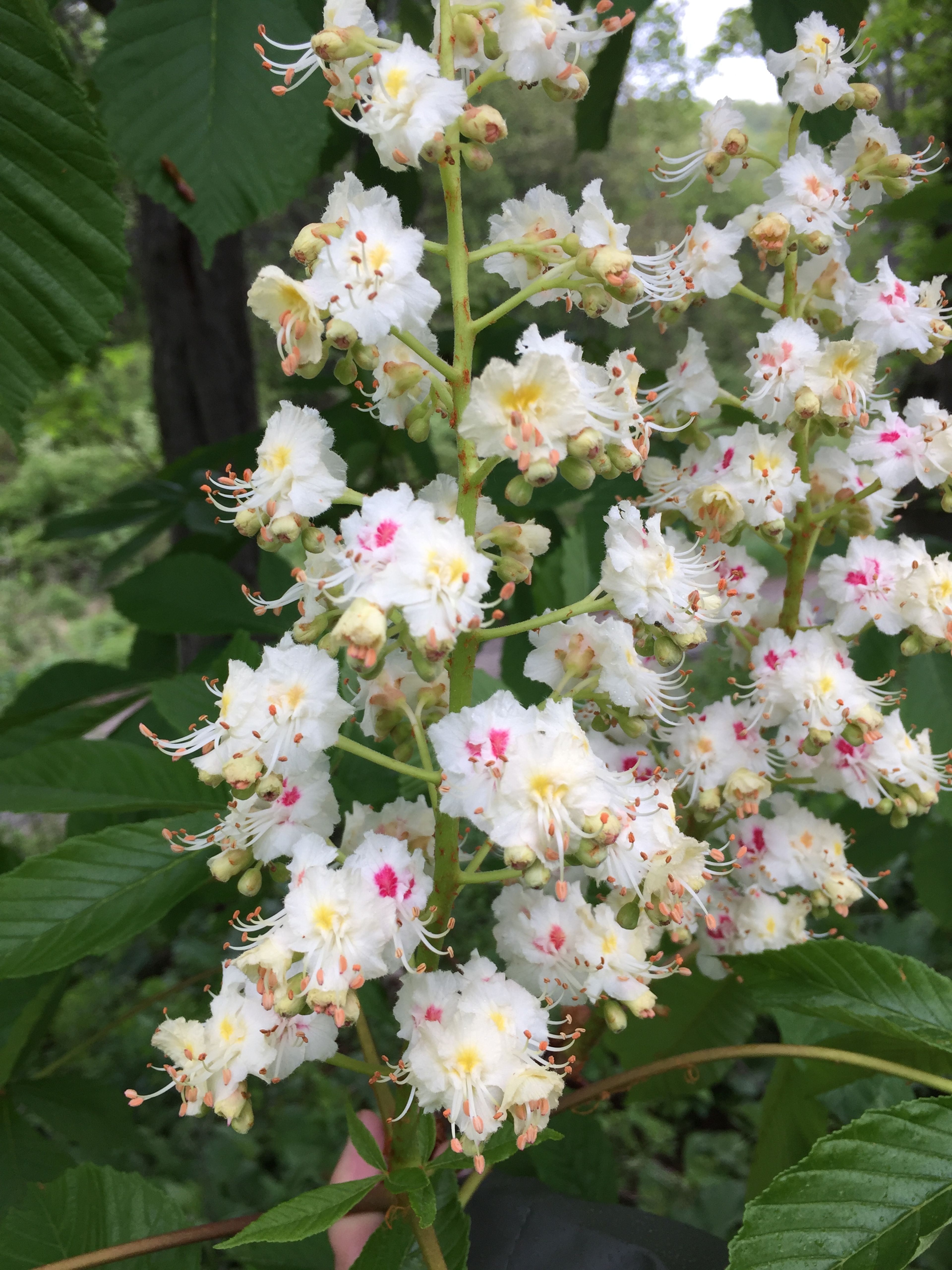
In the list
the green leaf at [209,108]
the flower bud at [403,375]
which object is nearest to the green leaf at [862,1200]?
the flower bud at [403,375]

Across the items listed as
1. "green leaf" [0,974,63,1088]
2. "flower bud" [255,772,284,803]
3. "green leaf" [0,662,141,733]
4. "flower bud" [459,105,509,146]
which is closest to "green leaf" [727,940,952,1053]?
"flower bud" [255,772,284,803]

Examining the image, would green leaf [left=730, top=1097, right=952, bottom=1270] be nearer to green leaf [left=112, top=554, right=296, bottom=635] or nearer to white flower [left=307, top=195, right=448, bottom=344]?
white flower [left=307, top=195, right=448, bottom=344]

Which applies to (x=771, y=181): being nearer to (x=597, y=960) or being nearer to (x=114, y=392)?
(x=597, y=960)

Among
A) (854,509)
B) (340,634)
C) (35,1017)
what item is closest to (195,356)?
(35,1017)

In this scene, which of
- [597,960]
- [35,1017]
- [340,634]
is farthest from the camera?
[35,1017]

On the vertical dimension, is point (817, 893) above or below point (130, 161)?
below
